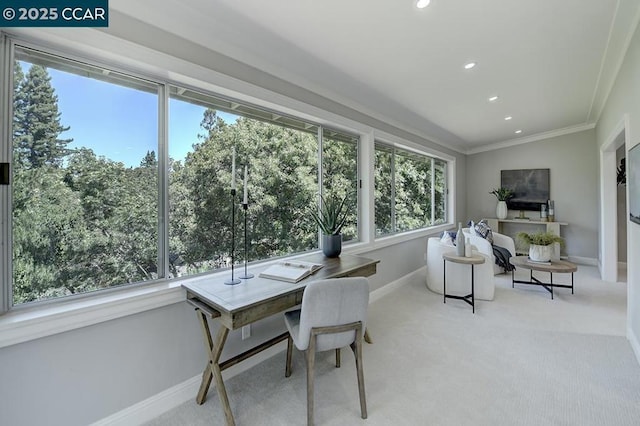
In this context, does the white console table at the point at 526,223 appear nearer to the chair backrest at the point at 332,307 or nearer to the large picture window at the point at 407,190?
the large picture window at the point at 407,190

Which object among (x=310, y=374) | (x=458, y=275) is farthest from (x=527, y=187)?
(x=310, y=374)

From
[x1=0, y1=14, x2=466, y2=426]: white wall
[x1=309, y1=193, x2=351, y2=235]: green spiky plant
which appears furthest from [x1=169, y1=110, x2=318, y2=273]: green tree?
[x1=0, y1=14, x2=466, y2=426]: white wall

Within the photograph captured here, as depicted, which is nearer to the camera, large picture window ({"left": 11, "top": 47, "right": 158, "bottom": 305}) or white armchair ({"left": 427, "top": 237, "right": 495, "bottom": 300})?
large picture window ({"left": 11, "top": 47, "right": 158, "bottom": 305})

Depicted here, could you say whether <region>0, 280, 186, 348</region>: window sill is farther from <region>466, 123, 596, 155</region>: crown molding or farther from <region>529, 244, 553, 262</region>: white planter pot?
<region>466, 123, 596, 155</region>: crown molding

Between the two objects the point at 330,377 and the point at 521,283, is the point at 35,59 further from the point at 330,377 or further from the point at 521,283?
the point at 521,283

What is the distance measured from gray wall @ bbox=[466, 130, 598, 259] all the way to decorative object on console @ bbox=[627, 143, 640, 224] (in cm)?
394

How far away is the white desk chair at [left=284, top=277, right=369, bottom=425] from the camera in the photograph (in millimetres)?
1553

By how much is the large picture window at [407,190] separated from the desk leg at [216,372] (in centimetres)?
274

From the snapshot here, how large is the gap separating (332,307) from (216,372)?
0.80 meters

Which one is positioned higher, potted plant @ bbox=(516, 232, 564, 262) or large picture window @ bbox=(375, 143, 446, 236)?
large picture window @ bbox=(375, 143, 446, 236)

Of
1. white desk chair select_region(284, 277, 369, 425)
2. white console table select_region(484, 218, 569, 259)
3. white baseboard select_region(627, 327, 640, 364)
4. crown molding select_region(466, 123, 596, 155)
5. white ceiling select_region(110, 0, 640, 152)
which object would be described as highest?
crown molding select_region(466, 123, 596, 155)

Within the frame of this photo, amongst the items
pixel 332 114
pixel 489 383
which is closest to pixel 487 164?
pixel 332 114

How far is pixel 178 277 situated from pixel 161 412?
829mm

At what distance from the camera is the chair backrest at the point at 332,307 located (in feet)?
5.08
